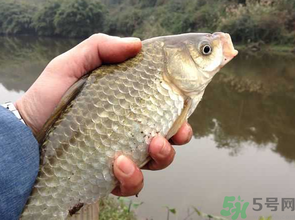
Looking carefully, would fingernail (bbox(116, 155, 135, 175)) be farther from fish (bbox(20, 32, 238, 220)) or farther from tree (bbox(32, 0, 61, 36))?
tree (bbox(32, 0, 61, 36))

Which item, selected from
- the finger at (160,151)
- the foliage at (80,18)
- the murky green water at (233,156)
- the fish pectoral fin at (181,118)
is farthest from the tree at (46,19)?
the fish pectoral fin at (181,118)

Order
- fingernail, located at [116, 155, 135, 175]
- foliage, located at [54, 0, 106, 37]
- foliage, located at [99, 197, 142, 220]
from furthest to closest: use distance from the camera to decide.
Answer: foliage, located at [54, 0, 106, 37]
foliage, located at [99, 197, 142, 220]
fingernail, located at [116, 155, 135, 175]

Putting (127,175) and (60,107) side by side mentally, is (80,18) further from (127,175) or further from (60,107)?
(127,175)

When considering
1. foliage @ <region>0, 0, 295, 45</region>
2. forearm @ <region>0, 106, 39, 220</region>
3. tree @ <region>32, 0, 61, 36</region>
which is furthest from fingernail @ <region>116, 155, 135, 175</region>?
tree @ <region>32, 0, 61, 36</region>

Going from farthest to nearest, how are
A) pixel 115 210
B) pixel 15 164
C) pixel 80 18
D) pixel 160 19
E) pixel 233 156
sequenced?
pixel 80 18 → pixel 160 19 → pixel 233 156 → pixel 115 210 → pixel 15 164

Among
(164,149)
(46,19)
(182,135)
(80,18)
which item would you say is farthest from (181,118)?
(46,19)

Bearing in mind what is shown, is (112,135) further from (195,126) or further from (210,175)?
(195,126)

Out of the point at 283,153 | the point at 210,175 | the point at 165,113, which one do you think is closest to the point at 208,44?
the point at 165,113
